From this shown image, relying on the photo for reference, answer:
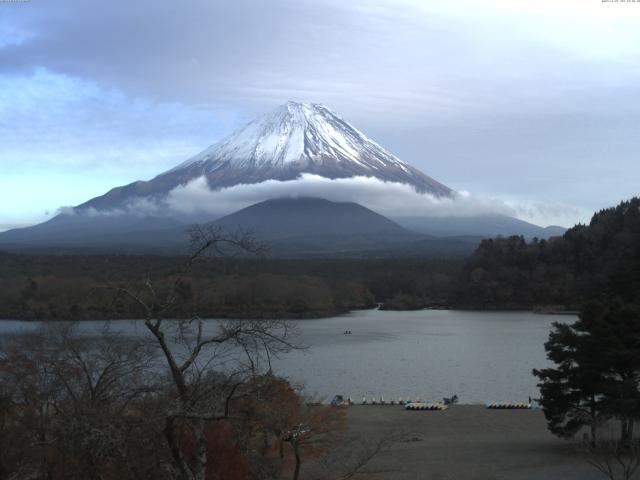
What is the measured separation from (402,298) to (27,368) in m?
46.1

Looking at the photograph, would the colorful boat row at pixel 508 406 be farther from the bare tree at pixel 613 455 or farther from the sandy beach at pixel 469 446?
the bare tree at pixel 613 455

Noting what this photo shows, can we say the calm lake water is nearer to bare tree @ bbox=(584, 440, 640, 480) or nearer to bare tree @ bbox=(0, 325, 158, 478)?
bare tree @ bbox=(0, 325, 158, 478)

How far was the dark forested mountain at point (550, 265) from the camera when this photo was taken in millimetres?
48438

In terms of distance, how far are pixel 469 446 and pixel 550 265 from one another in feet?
137

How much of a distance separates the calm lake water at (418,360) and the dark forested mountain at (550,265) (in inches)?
489

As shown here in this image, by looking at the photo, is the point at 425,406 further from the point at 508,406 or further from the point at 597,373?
the point at 597,373

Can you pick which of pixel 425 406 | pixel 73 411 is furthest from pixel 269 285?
pixel 73 411

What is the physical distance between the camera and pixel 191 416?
307cm

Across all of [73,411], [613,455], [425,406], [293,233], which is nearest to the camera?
[73,411]

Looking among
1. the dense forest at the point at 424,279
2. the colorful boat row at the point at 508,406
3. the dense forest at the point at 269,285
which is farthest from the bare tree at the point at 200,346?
the dense forest at the point at 424,279

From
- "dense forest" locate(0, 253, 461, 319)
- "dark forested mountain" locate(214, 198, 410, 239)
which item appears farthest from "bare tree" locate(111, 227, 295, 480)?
"dark forested mountain" locate(214, 198, 410, 239)

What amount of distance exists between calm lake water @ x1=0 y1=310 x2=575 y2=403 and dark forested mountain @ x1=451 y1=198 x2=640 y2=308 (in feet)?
40.7

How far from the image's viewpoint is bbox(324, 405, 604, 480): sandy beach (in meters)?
10.2

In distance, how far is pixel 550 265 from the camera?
5172 centimetres
